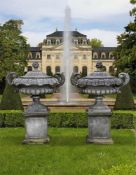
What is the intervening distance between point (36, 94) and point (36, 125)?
2.38 feet

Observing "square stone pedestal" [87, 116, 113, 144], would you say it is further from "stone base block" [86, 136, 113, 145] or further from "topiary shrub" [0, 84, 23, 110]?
"topiary shrub" [0, 84, 23, 110]

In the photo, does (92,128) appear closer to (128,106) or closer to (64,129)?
(64,129)

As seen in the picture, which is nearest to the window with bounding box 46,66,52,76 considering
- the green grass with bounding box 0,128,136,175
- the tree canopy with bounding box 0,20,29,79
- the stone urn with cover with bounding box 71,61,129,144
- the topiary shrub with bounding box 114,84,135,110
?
the tree canopy with bounding box 0,20,29,79

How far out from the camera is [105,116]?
488 inches

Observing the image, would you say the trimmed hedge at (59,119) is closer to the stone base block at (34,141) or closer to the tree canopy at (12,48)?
the stone base block at (34,141)

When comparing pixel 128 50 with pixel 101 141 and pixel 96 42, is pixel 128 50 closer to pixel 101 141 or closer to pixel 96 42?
pixel 101 141

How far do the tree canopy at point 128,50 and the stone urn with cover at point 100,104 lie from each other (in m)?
29.6

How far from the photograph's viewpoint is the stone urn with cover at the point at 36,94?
1213cm

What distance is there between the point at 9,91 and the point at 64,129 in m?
5.76

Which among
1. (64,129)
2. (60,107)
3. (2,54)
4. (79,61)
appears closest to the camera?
(64,129)

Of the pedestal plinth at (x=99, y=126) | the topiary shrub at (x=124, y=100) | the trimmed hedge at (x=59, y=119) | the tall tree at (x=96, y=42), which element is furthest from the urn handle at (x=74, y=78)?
the tall tree at (x=96, y=42)

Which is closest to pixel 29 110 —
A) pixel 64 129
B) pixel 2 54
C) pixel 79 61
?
pixel 64 129

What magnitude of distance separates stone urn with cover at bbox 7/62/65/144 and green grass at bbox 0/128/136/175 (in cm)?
35

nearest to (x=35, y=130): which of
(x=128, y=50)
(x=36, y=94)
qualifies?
(x=36, y=94)
